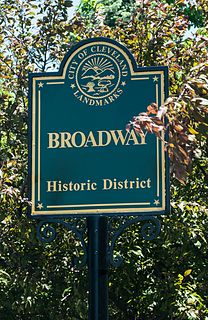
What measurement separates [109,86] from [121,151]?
55cm

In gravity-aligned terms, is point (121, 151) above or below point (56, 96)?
below

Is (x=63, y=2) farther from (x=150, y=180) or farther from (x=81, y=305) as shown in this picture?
(x=150, y=180)

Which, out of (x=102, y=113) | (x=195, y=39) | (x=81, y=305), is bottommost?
(x=81, y=305)

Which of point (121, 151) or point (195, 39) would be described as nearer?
point (121, 151)

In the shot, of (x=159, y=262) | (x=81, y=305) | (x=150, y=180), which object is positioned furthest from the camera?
(x=159, y=262)

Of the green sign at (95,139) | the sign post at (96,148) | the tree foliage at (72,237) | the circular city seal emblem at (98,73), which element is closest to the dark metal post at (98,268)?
the sign post at (96,148)

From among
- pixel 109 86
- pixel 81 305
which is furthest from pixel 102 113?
pixel 81 305

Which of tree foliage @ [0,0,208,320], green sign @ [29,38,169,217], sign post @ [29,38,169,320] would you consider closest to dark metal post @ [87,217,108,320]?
sign post @ [29,38,169,320]

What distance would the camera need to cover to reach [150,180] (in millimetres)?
6688

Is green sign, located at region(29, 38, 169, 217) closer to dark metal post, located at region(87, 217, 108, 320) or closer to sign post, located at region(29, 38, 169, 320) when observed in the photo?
sign post, located at region(29, 38, 169, 320)

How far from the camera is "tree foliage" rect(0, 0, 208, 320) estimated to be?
941 centimetres

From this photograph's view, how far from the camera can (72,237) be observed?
32.1 feet

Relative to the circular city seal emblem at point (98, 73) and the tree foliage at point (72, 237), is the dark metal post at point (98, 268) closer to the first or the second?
→ the circular city seal emblem at point (98, 73)

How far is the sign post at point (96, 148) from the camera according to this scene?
671 cm
